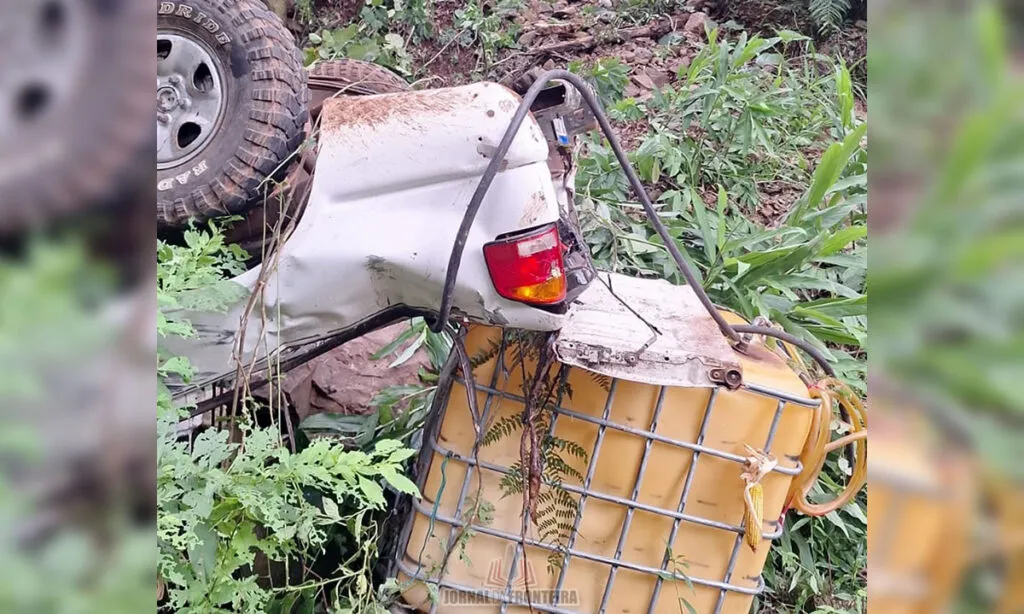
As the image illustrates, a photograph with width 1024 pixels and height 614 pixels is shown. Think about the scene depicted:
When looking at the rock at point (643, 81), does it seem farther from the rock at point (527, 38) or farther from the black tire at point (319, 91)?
the black tire at point (319, 91)

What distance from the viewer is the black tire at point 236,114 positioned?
184 centimetres

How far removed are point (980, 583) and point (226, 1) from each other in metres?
2.14

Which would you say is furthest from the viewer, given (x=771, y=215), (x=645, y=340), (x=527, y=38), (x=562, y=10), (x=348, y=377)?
A: (x=562, y=10)

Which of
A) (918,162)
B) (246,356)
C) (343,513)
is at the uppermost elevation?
(918,162)

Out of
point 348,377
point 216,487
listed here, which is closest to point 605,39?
point 348,377

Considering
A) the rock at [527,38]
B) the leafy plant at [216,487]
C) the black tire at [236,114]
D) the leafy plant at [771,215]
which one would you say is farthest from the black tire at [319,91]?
the rock at [527,38]

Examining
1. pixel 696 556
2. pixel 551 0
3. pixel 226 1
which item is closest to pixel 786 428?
pixel 696 556

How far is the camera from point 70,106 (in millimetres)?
288

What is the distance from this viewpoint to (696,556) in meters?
1.52

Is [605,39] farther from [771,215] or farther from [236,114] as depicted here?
[236,114]

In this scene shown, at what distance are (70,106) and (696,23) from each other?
211 inches

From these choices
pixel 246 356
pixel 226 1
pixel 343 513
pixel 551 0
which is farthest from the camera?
pixel 551 0

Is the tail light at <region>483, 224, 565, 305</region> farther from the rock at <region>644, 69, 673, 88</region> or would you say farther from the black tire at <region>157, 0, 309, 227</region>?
the rock at <region>644, 69, 673, 88</region>

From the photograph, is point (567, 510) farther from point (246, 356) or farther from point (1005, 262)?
point (1005, 262)
